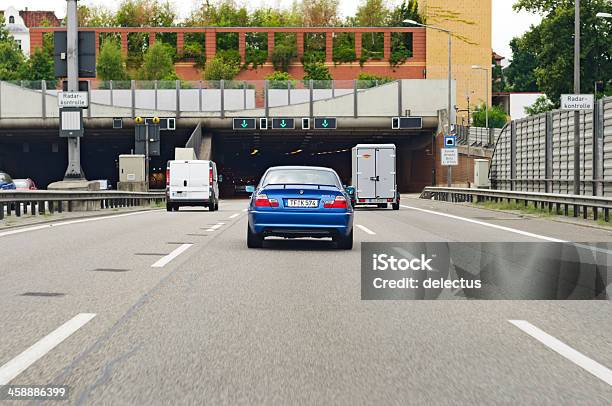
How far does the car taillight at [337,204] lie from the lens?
14.9m

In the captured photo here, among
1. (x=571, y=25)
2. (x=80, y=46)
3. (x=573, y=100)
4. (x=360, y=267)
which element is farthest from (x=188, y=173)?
(x=571, y=25)

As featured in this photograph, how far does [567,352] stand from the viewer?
6.59m

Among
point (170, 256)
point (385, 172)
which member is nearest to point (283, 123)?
point (385, 172)

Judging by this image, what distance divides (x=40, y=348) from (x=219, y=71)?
103 meters

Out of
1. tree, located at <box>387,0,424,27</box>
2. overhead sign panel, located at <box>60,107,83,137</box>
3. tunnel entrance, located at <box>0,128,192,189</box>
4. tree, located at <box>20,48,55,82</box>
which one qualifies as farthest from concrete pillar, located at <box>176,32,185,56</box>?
overhead sign panel, located at <box>60,107,83,137</box>

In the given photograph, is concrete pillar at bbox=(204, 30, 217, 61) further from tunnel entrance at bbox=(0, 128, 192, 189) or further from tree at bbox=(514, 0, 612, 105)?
tree at bbox=(514, 0, 612, 105)

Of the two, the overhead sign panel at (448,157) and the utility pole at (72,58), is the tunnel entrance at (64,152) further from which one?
the utility pole at (72,58)

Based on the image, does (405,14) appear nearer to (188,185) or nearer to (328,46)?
(328,46)

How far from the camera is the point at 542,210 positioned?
27953 millimetres

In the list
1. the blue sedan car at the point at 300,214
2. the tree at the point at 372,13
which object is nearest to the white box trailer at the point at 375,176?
the blue sedan car at the point at 300,214

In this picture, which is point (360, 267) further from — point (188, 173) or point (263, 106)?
point (263, 106)

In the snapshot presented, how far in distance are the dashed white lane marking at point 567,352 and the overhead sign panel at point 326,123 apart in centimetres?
5600

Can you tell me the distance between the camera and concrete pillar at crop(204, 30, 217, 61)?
114 meters

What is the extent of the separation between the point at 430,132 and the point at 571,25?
12.7 m
